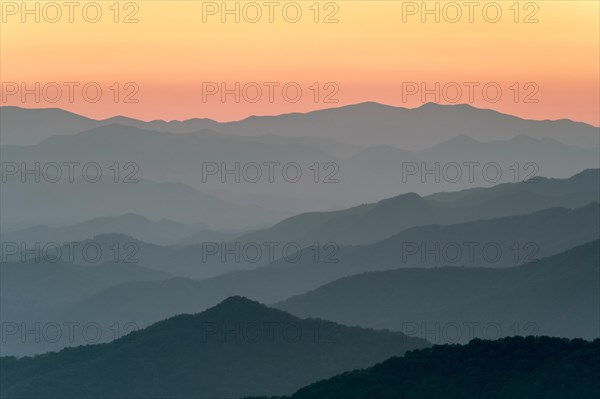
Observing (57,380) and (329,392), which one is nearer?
(329,392)

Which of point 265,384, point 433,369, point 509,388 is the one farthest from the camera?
point 265,384

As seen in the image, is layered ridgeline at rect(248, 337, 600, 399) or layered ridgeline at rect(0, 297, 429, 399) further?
layered ridgeline at rect(0, 297, 429, 399)

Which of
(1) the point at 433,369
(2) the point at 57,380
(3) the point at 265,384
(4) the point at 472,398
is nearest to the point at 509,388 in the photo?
(4) the point at 472,398

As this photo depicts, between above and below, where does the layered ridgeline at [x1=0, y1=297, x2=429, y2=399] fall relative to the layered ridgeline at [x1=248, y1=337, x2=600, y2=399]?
below

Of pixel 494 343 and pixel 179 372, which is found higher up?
pixel 494 343

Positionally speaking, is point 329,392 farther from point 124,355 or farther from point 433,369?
point 124,355

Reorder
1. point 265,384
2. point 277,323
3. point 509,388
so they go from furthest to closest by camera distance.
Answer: point 277,323 < point 265,384 < point 509,388
